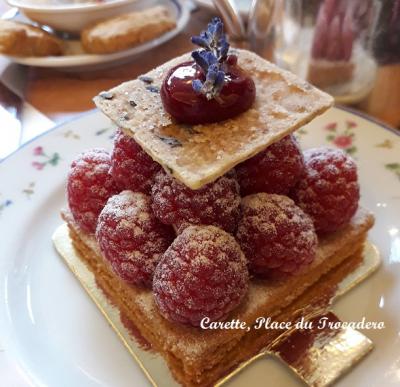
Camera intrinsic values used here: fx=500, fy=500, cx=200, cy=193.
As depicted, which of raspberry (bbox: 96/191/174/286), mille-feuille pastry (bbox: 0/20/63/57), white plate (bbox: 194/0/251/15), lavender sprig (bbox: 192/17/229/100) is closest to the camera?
lavender sprig (bbox: 192/17/229/100)

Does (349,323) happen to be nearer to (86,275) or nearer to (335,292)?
(335,292)

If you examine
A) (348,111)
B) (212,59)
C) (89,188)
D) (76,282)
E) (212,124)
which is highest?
(212,59)

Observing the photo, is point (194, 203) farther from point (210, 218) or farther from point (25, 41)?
point (25, 41)

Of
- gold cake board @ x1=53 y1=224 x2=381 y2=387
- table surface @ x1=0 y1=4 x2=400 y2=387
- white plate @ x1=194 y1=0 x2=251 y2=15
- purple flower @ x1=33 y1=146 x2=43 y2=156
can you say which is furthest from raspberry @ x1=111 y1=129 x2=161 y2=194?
white plate @ x1=194 y1=0 x2=251 y2=15

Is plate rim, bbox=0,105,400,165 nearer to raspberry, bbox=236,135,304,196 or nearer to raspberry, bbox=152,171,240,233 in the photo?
raspberry, bbox=236,135,304,196

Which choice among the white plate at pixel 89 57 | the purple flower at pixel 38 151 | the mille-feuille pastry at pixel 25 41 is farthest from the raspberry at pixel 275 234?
the mille-feuille pastry at pixel 25 41

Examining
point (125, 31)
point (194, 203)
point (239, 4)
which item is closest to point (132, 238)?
point (194, 203)

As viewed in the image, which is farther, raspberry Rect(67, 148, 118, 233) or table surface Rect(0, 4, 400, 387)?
table surface Rect(0, 4, 400, 387)
